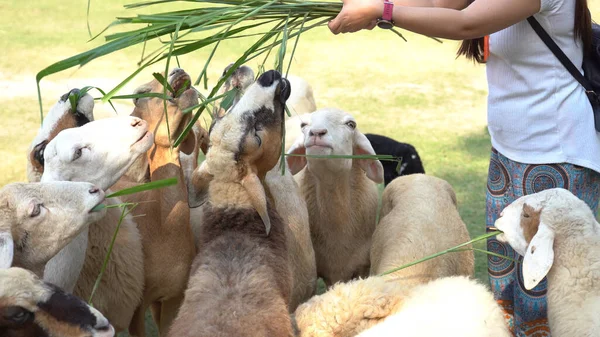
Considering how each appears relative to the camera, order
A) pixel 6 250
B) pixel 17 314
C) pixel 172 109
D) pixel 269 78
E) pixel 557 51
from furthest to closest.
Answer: pixel 172 109 → pixel 269 78 → pixel 557 51 → pixel 6 250 → pixel 17 314

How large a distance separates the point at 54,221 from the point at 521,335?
262cm

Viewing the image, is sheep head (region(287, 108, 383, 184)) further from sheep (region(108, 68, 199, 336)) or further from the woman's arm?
the woman's arm

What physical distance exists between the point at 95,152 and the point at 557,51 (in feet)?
7.68

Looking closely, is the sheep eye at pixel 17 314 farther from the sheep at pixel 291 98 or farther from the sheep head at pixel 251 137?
the sheep at pixel 291 98

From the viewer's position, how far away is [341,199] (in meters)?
5.23

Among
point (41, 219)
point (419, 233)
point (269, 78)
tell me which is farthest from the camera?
point (419, 233)

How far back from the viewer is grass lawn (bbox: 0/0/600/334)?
8406mm

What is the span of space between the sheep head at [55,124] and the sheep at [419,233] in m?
1.91

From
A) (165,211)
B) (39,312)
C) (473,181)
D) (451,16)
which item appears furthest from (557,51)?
(473,181)

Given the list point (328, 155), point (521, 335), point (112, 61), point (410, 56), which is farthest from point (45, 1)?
point (521, 335)

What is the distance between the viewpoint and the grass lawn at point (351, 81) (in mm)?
8406

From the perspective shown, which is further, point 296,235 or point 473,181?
point 473,181

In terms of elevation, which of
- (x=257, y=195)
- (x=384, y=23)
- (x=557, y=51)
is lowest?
(x=257, y=195)

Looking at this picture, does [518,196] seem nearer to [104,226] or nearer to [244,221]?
[244,221]
